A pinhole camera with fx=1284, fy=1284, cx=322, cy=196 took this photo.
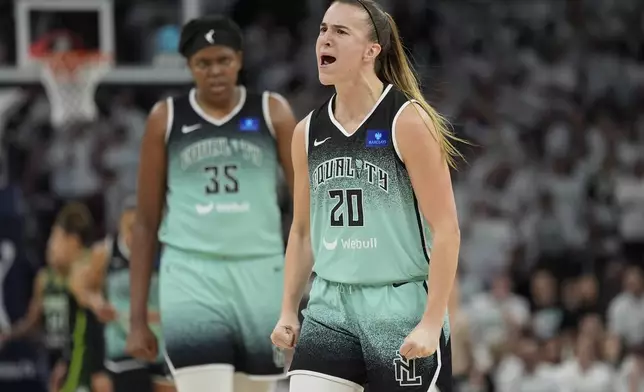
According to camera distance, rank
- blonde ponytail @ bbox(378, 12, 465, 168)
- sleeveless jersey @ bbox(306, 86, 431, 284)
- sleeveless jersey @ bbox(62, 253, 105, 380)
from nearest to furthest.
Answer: sleeveless jersey @ bbox(306, 86, 431, 284)
blonde ponytail @ bbox(378, 12, 465, 168)
sleeveless jersey @ bbox(62, 253, 105, 380)

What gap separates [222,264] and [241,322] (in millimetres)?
287

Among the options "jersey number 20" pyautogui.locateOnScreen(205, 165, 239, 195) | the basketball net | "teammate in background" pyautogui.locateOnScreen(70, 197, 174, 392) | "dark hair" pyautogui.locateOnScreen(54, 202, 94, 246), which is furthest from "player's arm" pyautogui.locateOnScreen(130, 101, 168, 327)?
the basketball net

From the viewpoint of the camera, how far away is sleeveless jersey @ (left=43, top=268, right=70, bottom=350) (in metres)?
11.2

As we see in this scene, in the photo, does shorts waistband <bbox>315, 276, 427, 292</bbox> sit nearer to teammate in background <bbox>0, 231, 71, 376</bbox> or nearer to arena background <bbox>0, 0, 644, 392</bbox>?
teammate in background <bbox>0, 231, 71, 376</bbox>

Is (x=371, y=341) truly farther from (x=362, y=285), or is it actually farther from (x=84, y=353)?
(x=84, y=353)

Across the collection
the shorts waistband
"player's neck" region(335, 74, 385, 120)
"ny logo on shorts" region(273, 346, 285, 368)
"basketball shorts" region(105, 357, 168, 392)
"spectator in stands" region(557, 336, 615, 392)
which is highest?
"player's neck" region(335, 74, 385, 120)

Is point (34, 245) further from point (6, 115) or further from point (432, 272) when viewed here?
point (432, 272)

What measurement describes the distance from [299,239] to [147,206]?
1.51 meters

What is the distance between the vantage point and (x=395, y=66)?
4.80 metres

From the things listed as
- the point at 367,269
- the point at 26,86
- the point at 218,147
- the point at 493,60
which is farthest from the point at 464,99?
the point at 367,269

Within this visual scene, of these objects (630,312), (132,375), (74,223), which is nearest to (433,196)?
(132,375)

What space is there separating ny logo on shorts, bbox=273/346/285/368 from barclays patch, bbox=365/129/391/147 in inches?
69.0

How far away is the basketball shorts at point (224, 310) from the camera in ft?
19.4

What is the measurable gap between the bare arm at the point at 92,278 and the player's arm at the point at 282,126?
3451 millimetres
